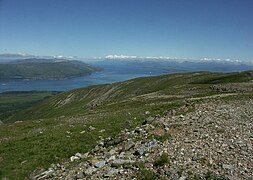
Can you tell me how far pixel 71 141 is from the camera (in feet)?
79.4

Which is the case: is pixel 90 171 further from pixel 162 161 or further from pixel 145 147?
pixel 162 161

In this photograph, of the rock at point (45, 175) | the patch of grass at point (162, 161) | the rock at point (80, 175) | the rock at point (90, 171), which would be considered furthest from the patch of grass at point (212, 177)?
the rock at point (45, 175)

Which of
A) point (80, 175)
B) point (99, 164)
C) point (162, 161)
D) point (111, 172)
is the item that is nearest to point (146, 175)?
point (162, 161)

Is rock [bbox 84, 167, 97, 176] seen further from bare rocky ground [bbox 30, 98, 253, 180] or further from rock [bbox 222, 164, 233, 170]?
rock [bbox 222, 164, 233, 170]

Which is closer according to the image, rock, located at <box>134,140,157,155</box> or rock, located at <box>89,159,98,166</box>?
rock, located at <box>134,140,157,155</box>

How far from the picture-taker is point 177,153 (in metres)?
15.6

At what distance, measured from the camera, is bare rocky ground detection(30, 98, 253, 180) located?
13.9m

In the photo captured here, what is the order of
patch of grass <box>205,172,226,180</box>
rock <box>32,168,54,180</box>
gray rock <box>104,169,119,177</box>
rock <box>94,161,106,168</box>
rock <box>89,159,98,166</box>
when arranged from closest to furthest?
patch of grass <box>205,172,226,180</box> < gray rock <box>104,169,119,177</box> < rock <box>94,161,106,168</box> < rock <box>89,159,98,166</box> < rock <box>32,168,54,180</box>

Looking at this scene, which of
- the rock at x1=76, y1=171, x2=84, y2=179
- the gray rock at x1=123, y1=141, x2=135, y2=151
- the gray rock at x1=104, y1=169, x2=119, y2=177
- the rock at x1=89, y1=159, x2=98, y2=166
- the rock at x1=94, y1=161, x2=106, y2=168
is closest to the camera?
the gray rock at x1=104, y1=169, x2=119, y2=177

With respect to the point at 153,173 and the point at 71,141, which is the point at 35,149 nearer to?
the point at 71,141

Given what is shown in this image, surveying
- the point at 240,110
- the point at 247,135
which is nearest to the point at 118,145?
the point at 247,135

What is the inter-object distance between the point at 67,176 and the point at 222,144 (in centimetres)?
898

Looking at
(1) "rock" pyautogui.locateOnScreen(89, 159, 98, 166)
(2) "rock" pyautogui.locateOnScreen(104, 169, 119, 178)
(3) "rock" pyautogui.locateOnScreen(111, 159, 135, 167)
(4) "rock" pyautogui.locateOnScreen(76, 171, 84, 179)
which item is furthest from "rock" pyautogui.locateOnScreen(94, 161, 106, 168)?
(2) "rock" pyautogui.locateOnScreen(104, 169, 119, 178)

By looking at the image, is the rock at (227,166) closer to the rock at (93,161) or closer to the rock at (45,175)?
the rock at (93,161)
